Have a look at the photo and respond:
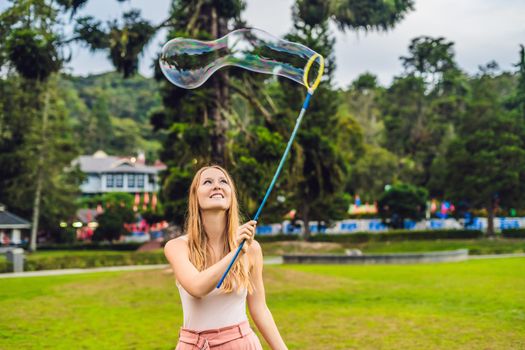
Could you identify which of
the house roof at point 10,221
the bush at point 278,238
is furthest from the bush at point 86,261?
the house roof at point 10,221

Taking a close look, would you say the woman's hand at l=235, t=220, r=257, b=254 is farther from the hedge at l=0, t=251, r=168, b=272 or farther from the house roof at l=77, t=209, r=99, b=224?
the house roof at l=77, t=209, r=99, b=224

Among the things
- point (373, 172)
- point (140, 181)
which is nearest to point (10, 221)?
point (373, 172)

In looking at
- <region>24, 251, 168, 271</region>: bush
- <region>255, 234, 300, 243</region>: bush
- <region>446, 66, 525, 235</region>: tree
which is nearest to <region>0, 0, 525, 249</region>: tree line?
<region>446, 66, 525, 235</region>: tree

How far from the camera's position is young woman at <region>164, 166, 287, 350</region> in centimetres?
310

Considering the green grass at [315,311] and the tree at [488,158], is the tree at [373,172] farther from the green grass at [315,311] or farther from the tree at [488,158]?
the green grass at [315,311]

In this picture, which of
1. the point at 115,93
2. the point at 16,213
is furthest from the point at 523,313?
the point at 115,93

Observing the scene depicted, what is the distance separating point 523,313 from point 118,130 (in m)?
79.2

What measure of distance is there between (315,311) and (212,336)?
10.5 m

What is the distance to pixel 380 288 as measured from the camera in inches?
684

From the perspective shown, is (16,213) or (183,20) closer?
(183,20)

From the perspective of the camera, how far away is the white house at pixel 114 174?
75312 millimetres

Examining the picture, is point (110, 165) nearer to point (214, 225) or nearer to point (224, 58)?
point (224, 58)

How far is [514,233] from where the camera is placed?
44.0 metres

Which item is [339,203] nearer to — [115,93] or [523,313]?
[523,313]
